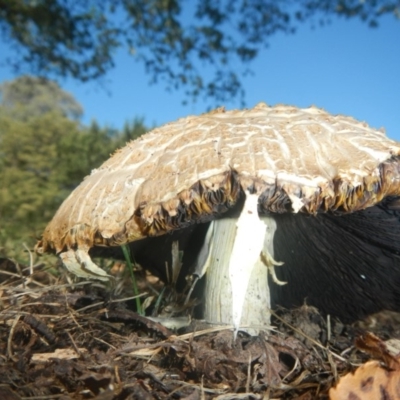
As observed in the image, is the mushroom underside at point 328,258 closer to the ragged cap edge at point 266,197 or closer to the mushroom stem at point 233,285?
the mushroom stem at point 233,285

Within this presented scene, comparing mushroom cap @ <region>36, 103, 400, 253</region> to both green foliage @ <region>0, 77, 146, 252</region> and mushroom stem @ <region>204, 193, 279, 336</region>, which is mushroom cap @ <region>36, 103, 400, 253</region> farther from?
green foliage @ <region>0, 77, 146, 252</region>

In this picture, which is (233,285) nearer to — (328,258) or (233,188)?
(233,188)

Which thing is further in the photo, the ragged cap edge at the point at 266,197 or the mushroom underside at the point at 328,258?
the mushroom underside at the point at 328,258

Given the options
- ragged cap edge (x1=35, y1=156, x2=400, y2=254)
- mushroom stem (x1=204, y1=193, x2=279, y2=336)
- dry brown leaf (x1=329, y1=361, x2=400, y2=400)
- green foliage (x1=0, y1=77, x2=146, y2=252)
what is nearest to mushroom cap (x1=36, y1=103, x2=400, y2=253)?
ragged cap edge (x1=35, y1=156, x2=400, y2=254)

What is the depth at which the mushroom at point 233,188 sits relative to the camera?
1835 millimetres

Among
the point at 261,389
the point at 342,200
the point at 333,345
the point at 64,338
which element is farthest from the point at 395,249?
the point at 64,338

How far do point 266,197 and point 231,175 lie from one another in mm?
169

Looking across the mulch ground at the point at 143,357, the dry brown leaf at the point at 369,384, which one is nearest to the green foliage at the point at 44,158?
the mulch ground at the point at 143,357

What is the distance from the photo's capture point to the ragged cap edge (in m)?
1.80

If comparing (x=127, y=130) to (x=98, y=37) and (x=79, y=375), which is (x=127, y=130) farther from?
(x=79, y=375)

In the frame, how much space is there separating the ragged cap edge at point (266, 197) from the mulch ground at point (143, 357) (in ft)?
1.71

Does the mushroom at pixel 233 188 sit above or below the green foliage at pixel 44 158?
below

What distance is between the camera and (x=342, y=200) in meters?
1.83

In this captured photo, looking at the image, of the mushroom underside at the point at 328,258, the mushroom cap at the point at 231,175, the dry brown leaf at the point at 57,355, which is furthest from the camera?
the mushroom underside at the point at 328,258
